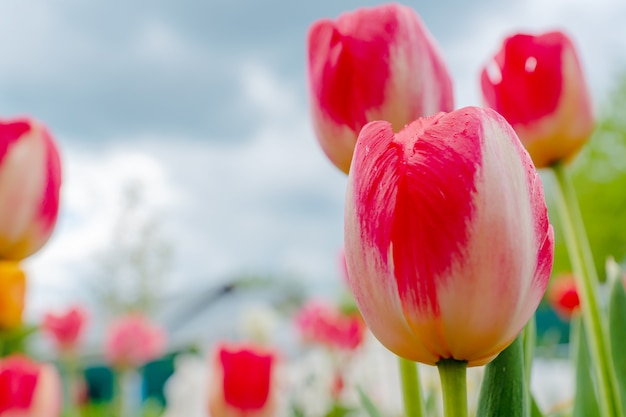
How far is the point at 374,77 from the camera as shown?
49 cm

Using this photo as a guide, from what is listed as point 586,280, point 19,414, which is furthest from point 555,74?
point 19,414

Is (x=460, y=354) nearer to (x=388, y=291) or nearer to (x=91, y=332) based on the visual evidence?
(x=388, y=291)

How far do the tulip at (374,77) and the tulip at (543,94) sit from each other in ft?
0.56

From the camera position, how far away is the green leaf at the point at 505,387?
40cm

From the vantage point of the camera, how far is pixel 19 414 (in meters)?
0.89

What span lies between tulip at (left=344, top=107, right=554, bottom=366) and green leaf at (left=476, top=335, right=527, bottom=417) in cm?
6

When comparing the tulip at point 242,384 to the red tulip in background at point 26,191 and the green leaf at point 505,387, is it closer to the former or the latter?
the red tulip in background at point 26,191

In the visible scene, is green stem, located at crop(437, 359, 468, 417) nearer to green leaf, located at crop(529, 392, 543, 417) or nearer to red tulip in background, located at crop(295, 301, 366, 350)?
green leaf, located at crop(529, 392, 543, 417)

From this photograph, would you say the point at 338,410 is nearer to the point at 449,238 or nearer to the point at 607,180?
the point at 449,238

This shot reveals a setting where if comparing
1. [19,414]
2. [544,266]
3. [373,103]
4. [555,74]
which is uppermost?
[555,74]

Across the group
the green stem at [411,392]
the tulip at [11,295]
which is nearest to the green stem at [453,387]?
the green stem at [411,392]

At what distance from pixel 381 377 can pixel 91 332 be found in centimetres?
678

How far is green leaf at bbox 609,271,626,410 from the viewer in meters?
0.63

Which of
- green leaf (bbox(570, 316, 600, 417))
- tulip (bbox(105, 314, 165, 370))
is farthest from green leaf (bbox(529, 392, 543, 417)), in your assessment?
tulip (bbox(105, 314, 165, 370))
